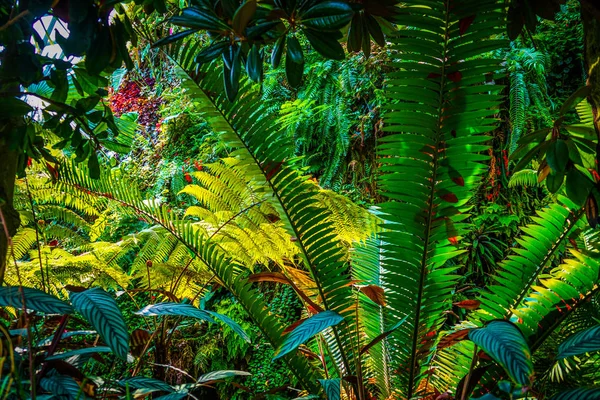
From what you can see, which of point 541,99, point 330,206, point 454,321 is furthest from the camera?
point 541,99

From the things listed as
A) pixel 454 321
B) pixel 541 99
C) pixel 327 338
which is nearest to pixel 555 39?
pixel 541 99

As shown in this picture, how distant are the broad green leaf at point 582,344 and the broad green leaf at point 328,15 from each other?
0.85 meters

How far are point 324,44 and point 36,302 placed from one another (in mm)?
781

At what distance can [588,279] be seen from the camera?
1498 millimetres

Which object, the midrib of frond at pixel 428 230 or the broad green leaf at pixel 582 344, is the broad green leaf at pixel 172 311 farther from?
the broad green leaf at pixel 582 344

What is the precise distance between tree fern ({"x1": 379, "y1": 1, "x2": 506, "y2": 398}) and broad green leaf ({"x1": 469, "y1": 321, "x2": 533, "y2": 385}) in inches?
19.8

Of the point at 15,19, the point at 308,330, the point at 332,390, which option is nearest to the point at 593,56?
the point at 308,330

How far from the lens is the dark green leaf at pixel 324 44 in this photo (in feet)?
2.83

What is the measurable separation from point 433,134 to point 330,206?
902mm

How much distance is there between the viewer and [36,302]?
38.3 inches

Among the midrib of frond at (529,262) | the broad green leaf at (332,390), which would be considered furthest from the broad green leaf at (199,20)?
the midrib of frond at (529,262)

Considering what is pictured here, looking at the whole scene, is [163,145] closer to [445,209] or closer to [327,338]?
[327,338]

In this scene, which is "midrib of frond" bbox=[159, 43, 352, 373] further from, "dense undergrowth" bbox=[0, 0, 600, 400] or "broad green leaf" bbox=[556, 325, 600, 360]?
"broad green leaf" bbox=[556, 325, 600, 360]

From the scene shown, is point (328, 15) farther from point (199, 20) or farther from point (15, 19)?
point (15, 19)
